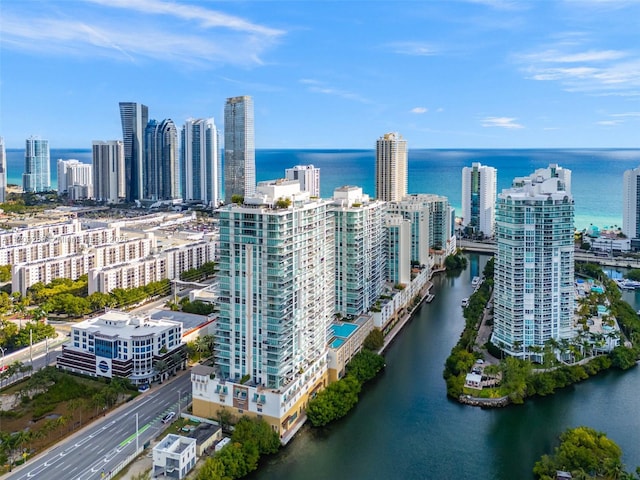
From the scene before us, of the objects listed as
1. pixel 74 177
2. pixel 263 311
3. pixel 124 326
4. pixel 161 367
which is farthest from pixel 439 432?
pixel 74 177

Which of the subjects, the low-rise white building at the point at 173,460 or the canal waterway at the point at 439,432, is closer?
the low-rise white building at the point at 173,460

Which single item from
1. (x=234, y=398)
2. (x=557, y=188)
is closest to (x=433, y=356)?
(x=557, y=188)

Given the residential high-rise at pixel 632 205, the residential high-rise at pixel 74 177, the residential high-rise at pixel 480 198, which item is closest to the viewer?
the residential high-rise at pixel 632 205

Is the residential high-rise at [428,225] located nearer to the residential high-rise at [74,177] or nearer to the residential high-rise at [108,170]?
the residential high-rise at [108,170]

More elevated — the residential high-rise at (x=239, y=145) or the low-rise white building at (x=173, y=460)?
the residential high-rise at (x=239, y=145)

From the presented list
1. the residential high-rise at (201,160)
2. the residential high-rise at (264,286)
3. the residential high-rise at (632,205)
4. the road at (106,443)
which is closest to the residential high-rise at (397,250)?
the residential high-rise at (264,286)

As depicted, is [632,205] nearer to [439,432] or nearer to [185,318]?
[439,432]

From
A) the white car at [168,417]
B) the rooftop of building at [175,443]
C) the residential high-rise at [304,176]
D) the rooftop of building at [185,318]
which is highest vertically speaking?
the residential high-rise at [304,176]

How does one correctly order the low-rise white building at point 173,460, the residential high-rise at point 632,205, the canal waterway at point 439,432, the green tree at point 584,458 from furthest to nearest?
1. the residential high-rise at point 632,205
2. the canal waterway at point 439,432
3. the low-rise white building at point 173,460
4. the green tree at point 584,458
